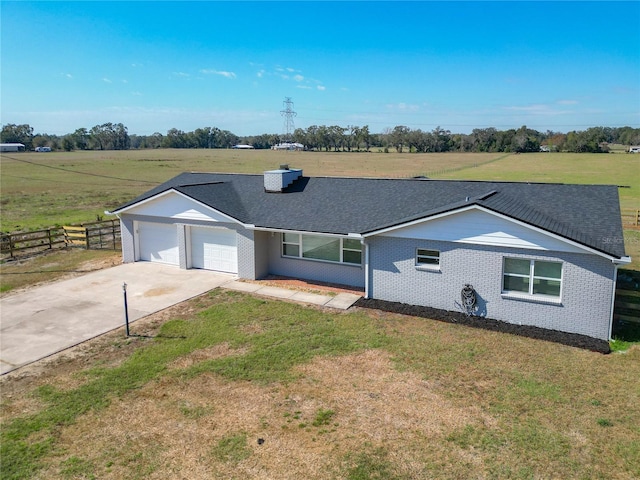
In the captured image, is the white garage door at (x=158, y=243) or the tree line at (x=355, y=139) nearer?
the white garage door at (x=158, y=243)

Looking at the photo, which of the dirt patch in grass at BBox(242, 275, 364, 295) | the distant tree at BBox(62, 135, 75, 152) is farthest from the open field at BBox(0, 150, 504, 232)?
the distant tree at BBox(62, 135, 75, 152)

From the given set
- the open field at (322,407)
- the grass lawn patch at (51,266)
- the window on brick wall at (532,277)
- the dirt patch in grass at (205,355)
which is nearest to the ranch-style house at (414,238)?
the window on brick wall at (532,277)

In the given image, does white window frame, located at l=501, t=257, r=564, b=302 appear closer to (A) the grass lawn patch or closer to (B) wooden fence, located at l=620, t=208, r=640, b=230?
(A) the grass lawn patch

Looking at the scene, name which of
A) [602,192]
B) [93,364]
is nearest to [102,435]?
[93,364]

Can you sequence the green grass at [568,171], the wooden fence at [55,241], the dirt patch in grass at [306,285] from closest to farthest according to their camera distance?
1. the dirt patch in grass at [306,285]
2. the wooden fence at [55,241]
3. the green grass at [568,171]

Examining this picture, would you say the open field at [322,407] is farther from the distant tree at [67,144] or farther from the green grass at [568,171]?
the distant tree at [67,144]

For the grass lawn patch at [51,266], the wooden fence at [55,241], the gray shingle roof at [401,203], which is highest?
the gray shingle roof at [401,203]
